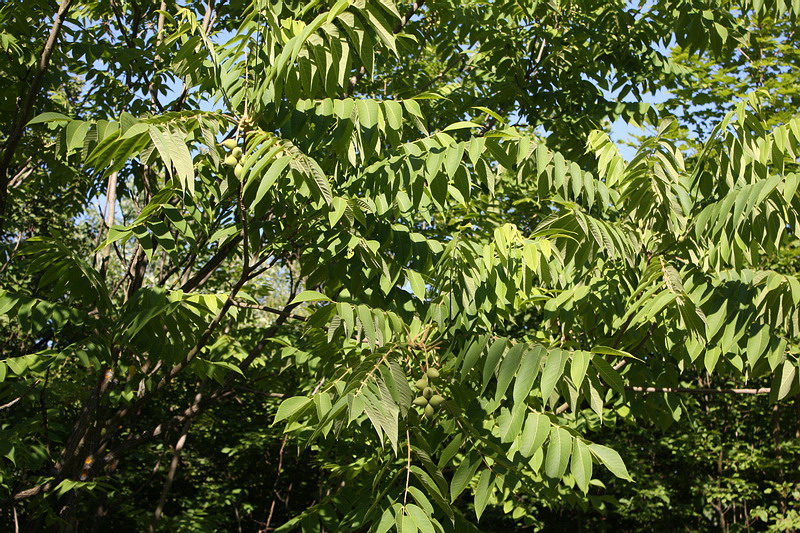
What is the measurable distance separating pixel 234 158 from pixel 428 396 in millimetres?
1143

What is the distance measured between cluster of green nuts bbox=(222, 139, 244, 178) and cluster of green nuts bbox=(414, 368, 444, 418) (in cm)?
102

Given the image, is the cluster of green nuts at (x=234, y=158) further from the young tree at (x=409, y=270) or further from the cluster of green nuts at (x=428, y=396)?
the cluster of green nuts at (x=428, y=396)

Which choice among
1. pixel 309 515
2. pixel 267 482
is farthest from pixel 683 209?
pixel 267 482

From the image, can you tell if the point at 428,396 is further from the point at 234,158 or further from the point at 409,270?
the point at 234,158

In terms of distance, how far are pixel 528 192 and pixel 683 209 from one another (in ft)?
19.7

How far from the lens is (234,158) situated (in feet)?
8.18

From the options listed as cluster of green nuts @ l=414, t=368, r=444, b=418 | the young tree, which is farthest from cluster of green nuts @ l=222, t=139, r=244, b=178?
cluster of green nuts @ l=414, t=368, r=444, b=418

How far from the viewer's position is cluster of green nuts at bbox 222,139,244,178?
241cm

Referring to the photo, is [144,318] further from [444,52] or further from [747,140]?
[444,52]

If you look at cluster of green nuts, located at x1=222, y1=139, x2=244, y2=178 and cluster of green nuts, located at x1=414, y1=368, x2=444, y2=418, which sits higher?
cluster of green nuts, located at x1=222, y1=139, x2=244, y2=178

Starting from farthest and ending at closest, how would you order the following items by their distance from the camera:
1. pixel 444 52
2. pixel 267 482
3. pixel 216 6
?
pixel 267 482 < pixel 444 52 < pixel 216 6

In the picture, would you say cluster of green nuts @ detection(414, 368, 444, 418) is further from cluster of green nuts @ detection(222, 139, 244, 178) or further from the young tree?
cluster of green nuts @ detection(222, 139, 244, 178)

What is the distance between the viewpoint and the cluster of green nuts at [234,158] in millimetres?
2412

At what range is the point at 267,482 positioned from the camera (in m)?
10.4
